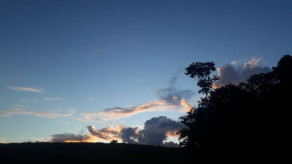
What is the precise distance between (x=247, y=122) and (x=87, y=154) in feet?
96.2

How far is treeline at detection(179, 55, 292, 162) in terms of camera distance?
96.7 feet

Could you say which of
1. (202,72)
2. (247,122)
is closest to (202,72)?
(202,72)

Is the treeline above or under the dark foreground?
above

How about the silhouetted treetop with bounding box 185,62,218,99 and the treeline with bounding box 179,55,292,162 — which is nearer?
the treeline with bounding box 179,55,292,162

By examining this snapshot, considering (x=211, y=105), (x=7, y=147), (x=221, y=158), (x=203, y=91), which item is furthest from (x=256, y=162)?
(x=7, y=147)

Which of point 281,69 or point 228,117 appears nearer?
point 228,117

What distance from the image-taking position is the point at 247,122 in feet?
101

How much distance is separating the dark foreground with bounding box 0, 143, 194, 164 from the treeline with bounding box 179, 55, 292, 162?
886cm

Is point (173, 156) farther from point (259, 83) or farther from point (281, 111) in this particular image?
point (281, 111)

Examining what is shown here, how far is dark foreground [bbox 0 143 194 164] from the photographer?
138 feet

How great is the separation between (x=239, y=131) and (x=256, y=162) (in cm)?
407

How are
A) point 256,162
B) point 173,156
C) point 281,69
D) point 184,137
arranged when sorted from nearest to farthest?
1. point 256,162
2. point 281,69
3. point 184,137
4. point 173,156

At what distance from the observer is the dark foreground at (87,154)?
42.1 m

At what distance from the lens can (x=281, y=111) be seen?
98.4 ft
